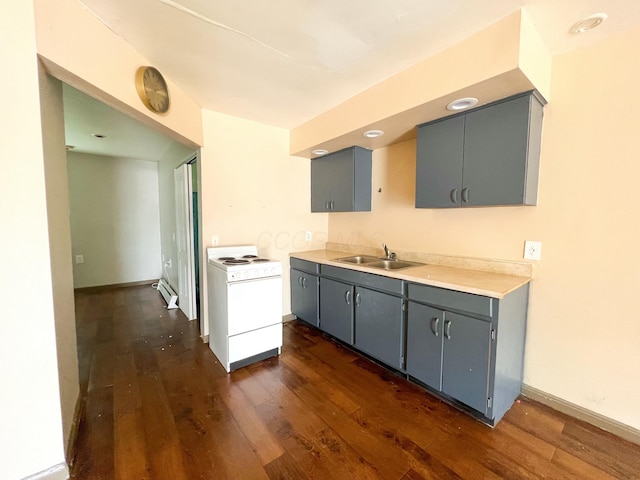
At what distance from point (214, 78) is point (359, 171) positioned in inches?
63.3

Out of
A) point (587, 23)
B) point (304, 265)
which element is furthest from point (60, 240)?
point (587, 23)

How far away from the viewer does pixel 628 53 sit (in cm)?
150

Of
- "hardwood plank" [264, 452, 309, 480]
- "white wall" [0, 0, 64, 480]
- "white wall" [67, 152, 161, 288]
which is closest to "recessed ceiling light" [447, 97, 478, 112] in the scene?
"white wall" [0, 0, 64, 480]

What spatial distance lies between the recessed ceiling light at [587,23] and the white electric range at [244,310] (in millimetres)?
2571

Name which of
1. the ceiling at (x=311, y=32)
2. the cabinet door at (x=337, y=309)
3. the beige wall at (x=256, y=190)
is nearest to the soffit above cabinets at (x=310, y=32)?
the ceiling at (x=311, y=32)

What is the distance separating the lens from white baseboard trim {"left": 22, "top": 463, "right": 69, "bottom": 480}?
1224 millimetres

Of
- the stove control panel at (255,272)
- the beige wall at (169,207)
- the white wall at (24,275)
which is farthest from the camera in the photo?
the beige wall at (169,207)

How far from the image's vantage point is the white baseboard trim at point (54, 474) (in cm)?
122

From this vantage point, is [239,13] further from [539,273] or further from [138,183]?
[138,183]

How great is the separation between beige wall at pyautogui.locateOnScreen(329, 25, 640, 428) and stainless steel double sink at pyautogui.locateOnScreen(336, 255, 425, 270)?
811 millimetres

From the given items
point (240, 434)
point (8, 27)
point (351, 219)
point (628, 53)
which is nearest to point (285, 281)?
point (351, 219)

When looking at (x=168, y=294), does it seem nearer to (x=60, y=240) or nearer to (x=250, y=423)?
(x=60, y=240)

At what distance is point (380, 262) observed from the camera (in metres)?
2.82

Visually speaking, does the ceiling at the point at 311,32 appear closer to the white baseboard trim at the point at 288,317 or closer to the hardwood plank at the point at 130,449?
the hardwood plank at the point at 130,449
